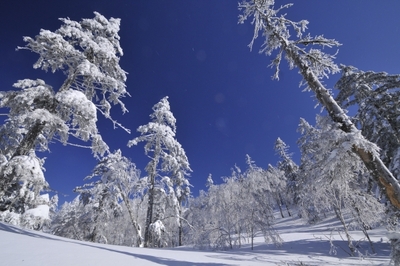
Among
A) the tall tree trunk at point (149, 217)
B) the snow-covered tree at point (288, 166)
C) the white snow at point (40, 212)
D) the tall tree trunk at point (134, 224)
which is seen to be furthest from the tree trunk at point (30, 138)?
the snow-covered tree at point (288, 166)

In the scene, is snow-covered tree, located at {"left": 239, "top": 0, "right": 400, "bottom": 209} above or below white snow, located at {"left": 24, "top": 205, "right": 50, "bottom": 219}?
above

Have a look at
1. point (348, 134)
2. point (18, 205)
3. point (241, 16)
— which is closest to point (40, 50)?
point (241, 16)

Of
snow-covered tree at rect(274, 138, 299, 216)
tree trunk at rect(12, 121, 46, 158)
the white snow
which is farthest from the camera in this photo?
snow-covered tree at rect(274, 138, 299, 216)

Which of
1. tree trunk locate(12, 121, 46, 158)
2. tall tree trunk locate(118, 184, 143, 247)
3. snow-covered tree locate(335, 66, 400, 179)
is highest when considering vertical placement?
snow-covered tree locate(335, 66, 400, 179)

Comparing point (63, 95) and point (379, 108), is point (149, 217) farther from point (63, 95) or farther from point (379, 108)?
point (379, 108)

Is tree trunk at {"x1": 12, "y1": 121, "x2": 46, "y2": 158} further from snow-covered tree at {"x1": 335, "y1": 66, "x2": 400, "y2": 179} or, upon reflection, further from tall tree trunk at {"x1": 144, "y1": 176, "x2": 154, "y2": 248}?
snow-covered tree at {"x1": 335, "y1": 66, "x2": 400, "y2": 179}

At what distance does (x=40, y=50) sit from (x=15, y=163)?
416 centimetres

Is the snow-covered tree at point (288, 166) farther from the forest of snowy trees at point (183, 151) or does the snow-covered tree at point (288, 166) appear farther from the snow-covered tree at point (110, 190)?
the snow-covered tree at point (110, 190)

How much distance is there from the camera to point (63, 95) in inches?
237

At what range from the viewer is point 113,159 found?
649 inches

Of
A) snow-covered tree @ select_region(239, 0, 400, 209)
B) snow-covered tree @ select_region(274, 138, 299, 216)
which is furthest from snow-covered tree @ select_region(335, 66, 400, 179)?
snow-covered tree @ select_region(274, 138, 299, 216)

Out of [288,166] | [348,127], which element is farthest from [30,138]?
[288,166]

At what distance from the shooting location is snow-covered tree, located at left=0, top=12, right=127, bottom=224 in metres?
5.74

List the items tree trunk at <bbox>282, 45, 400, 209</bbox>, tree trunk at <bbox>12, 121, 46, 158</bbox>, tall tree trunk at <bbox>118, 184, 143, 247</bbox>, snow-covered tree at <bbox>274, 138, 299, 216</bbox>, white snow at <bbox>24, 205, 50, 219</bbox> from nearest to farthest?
tree trunk at <bbox>282, 45, 400, 209</bbox>, tree trunk at <bbox>12, 121, 46, 158</bbox>, white snow at <bbox>24, 205, 50, 219</bbox>, tall tree trunk at <bbox>118, 184, 143, 247</bbox>, snow-covered tree at <bbox>274, 138, 299, 216</bbox>
